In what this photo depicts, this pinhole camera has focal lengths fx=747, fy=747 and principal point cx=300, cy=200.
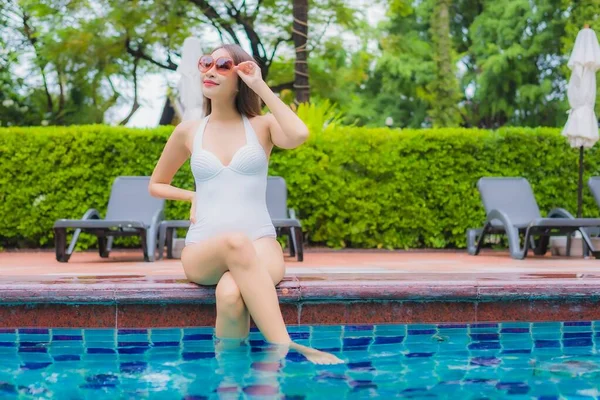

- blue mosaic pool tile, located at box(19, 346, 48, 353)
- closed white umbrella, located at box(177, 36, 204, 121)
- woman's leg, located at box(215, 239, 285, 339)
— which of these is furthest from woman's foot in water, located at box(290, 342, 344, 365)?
closed white umbrella, located at box(177, 36, 204, 121)

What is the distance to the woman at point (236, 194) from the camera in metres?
3.55

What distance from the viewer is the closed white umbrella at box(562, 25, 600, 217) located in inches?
374

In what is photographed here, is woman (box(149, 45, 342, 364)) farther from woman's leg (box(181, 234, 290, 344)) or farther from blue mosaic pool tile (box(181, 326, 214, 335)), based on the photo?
blue mosaic pool tile (box(181, 326, 214, 335))

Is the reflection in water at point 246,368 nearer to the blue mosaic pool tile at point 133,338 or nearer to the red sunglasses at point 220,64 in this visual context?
the blue mosaic pool tile at point 133,338

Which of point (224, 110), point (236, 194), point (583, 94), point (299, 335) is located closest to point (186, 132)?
point (224, 110)

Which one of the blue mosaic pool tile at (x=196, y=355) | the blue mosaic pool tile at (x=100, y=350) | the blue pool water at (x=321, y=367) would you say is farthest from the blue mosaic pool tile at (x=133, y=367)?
the blue mosaic pool tile at (x=100, y=350)

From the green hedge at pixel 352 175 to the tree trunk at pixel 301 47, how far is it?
116 inches

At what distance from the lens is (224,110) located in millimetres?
4023

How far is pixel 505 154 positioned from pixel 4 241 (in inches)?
285

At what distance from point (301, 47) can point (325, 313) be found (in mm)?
9473

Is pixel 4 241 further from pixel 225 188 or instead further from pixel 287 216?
pixel 225 188

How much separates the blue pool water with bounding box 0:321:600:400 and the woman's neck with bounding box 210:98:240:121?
3.82 feet

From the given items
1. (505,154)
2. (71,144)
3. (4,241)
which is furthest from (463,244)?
(4,241)

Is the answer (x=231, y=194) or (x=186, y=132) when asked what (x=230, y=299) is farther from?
(x=186, y=132)
